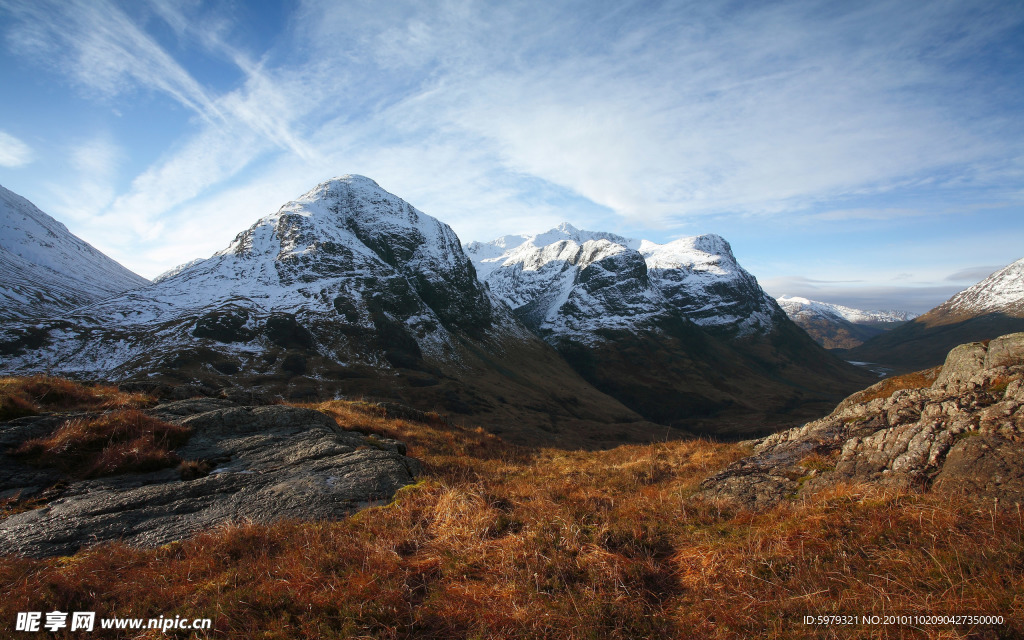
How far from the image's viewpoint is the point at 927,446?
732 cm

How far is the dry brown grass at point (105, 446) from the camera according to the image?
28.0 ft

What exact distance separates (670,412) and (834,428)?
149 meters

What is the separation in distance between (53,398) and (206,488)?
323 inches

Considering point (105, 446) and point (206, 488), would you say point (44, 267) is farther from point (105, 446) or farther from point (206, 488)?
point (206, 488)

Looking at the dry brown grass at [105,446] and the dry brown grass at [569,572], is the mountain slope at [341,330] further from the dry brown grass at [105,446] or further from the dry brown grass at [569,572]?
the dry brown grass at [569,572]

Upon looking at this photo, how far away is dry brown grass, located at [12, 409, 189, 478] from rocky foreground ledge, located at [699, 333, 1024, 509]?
38.6ft

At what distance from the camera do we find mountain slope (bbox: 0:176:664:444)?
7544 cm

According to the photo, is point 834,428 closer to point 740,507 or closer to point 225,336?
point 740,507

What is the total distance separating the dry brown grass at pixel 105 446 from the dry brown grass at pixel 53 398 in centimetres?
214

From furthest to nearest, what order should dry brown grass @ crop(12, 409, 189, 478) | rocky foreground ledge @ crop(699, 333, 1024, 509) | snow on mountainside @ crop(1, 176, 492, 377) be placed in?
1. snow on mountainside @ crop(1, 176, 492, 377)
2. dry brown grass @ crop(12, 409, 189, 478)
3. rocky foreground ledge @ crop(699, 333, 1024, 509)

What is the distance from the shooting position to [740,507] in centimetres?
734

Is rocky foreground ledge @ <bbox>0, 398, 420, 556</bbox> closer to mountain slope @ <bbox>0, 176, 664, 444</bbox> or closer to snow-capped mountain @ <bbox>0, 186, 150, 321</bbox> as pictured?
mountain slope @ <bbox>0, 176, 664, 444</bbox>

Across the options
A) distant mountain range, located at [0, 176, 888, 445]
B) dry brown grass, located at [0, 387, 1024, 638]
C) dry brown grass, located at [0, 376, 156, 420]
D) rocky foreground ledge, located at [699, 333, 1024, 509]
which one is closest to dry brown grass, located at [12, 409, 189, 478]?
→ dry brown grass, located at [0, 376, 156, 420]

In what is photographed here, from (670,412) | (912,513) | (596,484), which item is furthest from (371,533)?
(670,412)
